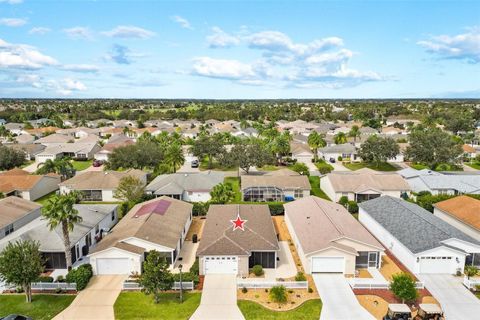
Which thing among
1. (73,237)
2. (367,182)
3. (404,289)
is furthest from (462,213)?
(73,237)

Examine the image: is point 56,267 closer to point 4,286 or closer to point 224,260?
point 4,286

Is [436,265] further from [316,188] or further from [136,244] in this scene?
[316,188]

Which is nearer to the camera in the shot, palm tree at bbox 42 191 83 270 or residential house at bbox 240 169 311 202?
palm tree at bbox 42 191 83 270

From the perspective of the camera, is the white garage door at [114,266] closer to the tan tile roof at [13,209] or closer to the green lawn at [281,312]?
the green lawn at [281,312]

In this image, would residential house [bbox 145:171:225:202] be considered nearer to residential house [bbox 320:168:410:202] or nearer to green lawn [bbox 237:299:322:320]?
residential house [bbox 320:168:410:202]

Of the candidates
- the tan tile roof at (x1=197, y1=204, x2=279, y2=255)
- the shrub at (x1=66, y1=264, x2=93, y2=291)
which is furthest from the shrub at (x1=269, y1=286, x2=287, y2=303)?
Answer: the shrub at (x1=66, y1=264, x2=93, y2=291)

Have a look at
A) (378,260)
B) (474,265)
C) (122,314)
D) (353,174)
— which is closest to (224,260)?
(122,314)
